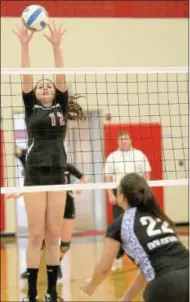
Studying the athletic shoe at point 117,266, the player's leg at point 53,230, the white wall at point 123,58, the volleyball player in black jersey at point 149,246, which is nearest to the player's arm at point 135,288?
the volleyball player in black jersey at point 149,246

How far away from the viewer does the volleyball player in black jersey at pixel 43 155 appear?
4.27 meters

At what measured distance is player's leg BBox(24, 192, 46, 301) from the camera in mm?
4250

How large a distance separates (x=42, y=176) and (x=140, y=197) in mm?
1019

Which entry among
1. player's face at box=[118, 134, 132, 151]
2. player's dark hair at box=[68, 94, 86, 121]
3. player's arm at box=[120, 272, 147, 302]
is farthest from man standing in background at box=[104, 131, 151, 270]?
player's arm at box=[120, 272, 147, 302]

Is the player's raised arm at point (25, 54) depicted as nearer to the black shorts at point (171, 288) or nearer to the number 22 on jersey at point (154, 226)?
the number 22 on jersey at point (154, 226)

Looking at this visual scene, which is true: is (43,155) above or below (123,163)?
above

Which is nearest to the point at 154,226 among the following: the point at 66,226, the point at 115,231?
the point at 115,231

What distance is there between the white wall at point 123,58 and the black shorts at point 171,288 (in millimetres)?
7075

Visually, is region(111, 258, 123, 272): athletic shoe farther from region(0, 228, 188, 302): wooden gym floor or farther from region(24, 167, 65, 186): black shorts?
region(24, 167, 65, 186): black shorts

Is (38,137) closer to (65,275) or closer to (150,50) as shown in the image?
(65,275)

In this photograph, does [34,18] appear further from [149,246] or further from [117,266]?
[117,266]

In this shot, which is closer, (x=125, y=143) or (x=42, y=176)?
(x=42, y=176)

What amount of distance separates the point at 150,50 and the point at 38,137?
7.32 m

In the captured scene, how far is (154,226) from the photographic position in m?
3.47
